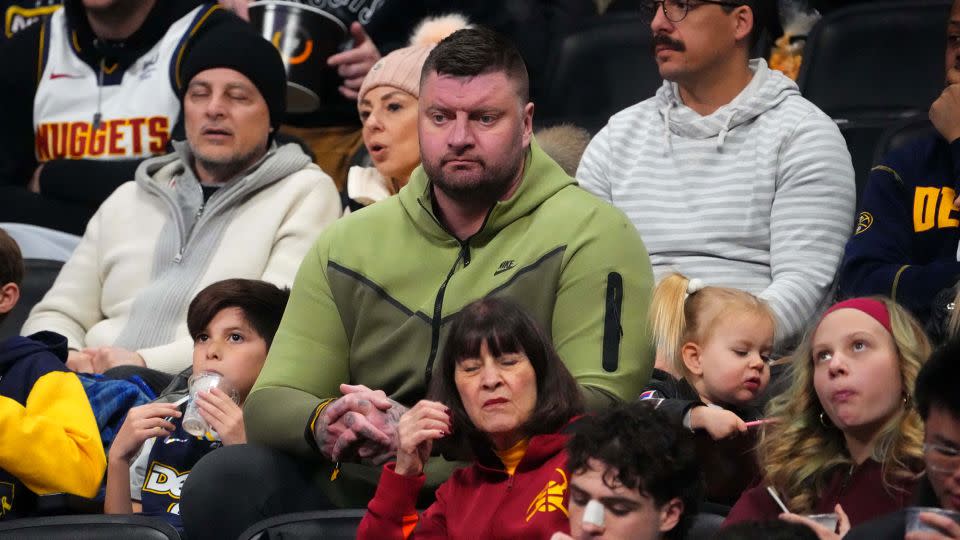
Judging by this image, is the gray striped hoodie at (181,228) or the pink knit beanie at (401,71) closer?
the gray striped hoodie at (181,228)

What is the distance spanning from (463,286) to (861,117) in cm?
173

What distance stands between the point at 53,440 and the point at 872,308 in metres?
1.80

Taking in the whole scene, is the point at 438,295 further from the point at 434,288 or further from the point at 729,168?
the point at 729,168

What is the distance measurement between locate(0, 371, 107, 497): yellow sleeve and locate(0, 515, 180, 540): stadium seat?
39 centimetres

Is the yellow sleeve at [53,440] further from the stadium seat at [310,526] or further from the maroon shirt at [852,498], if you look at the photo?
the maroon shirt at [852,498]

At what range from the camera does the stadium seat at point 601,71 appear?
5355 mm

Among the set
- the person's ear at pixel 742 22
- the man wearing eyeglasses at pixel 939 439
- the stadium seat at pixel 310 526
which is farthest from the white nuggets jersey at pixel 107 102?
the man wearing eyeglasses at pixel 939 439

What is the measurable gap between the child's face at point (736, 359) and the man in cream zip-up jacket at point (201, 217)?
152cm

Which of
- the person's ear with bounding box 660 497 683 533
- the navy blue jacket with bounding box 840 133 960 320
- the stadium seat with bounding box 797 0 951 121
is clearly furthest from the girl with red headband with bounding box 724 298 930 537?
the stadium seat with bounding box 797 0 951 121

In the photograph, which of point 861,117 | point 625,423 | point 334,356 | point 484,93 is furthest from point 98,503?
point 861,117

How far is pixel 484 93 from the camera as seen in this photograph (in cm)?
353

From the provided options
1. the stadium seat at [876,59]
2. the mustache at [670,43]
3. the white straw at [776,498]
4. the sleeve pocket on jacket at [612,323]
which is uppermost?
the mustache at [670,43]

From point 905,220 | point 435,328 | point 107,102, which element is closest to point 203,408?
point 435,328

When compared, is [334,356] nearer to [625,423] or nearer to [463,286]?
[463,286]
